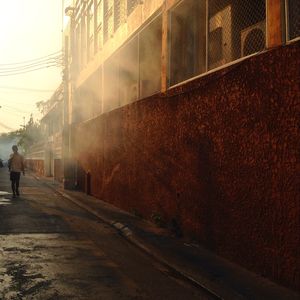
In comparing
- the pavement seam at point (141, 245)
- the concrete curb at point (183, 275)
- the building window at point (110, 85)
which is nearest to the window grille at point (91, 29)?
the building window at point (110, 85)

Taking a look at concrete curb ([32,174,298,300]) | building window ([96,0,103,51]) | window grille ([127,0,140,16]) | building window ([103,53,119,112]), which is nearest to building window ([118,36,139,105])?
building window ([103,53,119,112])

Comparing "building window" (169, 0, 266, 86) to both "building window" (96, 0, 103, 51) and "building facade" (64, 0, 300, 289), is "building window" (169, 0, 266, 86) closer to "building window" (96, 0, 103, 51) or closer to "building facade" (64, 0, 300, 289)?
"building facade" (64, 0, 300, 289)

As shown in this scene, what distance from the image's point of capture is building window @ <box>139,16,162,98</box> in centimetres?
1395

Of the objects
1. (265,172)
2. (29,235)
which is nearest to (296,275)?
(265,172)

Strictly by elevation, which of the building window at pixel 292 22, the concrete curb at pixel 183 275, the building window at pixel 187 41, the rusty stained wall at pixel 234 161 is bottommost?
the concrete curb at pixel 183 275

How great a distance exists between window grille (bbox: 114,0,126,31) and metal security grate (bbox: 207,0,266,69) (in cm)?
389

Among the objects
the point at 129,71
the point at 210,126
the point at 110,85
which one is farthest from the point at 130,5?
the point at 210,126

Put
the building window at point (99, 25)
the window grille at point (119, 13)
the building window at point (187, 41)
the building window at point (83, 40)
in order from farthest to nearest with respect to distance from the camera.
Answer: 1. the building window at point (83, 40)
2. the building window at point (99, 25)
3. the window grille at point (119, 13)
4. the building window at point (187, 41)

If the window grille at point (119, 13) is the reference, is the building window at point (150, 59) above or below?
below

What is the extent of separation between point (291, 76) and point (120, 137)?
8326 millimetres

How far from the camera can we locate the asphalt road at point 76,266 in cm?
553

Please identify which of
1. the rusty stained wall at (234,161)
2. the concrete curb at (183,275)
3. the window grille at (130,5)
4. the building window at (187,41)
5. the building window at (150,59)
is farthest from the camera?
the building window at (150,59)

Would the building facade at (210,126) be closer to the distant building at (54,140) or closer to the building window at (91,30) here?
the building window at (91,30)

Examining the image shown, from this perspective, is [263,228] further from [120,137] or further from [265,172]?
[120,137]
